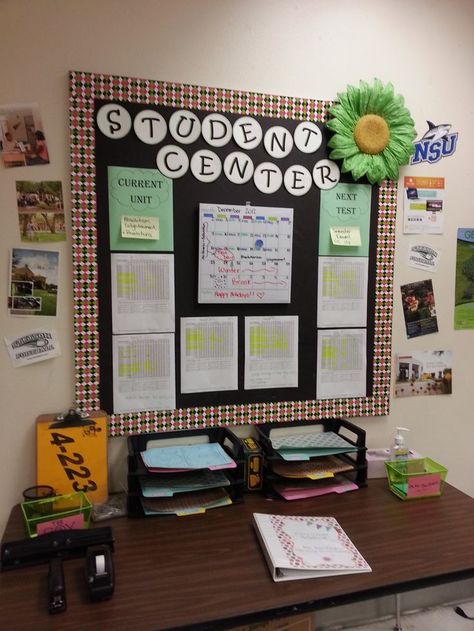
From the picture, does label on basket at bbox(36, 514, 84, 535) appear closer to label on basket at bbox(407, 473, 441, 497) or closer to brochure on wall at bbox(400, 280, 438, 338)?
label on basket at bbox(407, 473, 441, 497)

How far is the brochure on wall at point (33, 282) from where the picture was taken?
147 cm

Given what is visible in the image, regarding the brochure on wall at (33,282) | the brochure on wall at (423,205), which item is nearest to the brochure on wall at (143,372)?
the brochure on wall at (33,282)

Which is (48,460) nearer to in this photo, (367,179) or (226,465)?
(226,465)

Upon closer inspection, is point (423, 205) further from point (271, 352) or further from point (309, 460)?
point (309, 460)

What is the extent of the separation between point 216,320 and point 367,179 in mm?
765

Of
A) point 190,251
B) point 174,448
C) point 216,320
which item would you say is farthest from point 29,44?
point 174,448

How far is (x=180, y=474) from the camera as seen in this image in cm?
152

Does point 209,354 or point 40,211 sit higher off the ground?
point 40,211

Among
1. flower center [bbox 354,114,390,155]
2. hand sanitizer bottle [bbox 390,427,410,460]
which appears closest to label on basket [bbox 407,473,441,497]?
hand sanitizer bottle [bbox 390,427,410,460]

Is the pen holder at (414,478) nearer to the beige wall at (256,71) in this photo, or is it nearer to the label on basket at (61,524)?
the beige wall at (256,71)

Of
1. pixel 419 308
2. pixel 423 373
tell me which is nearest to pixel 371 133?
pixel 419 308

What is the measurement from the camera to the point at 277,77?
164 centimetres

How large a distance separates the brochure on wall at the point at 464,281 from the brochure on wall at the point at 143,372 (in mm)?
1185

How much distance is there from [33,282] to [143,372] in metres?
0.46
